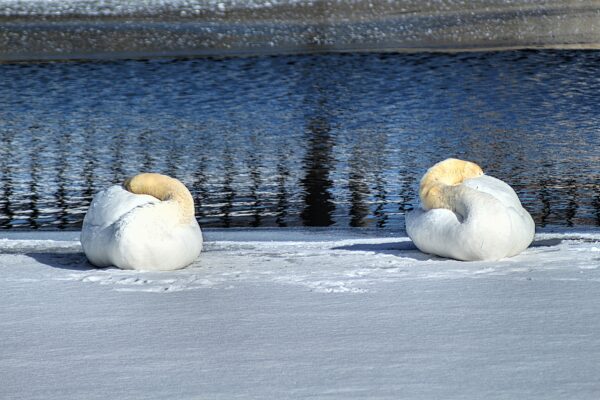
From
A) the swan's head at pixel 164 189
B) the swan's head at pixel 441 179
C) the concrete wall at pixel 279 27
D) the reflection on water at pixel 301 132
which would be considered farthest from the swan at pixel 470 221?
the concrete wall at pixel 279 27

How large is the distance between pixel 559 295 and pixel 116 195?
2597 millimetres

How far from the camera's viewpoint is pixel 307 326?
4891mm

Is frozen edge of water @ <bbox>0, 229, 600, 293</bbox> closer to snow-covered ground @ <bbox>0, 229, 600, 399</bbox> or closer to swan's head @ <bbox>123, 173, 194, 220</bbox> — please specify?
snow-covered ground @ <bbox>0, 229, 600, 399</bbox>

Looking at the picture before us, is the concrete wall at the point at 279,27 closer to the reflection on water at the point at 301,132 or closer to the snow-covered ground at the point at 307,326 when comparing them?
the reflection on water at the point at 301,132

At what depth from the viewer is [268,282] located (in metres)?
5.84

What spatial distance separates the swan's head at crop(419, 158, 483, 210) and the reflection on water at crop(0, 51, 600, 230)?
1648mm

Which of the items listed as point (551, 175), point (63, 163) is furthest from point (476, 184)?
point (63, 163)

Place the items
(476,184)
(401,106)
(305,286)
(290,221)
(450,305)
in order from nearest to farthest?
(450,305) → (305,286) → (476,184) → (290,221) → (401,106)

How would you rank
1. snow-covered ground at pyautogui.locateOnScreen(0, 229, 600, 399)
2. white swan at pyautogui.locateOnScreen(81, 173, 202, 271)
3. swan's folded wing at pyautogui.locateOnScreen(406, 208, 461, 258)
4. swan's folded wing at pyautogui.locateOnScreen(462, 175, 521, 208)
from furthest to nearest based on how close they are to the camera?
1. swan's folded wing at pyautogui.locateOnScreen(462, 175, 521, 208)
2. swan's folded wing at pyautogui.locateOnScreen(406, 208, 461, 258)
3. white swan at pyautogui.locateOnScreen(81, 173, 202, 271)
4. snow-covered ground at pyautogui.locateOnScreen(0, 229, 600, 399)

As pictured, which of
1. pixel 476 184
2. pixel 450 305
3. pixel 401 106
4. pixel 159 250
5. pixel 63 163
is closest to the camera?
pixel 450 305

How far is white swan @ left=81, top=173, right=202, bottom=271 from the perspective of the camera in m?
6.07

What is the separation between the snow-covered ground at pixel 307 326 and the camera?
408 centimetres

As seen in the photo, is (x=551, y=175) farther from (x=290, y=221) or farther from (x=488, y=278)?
(x=488, y=278)

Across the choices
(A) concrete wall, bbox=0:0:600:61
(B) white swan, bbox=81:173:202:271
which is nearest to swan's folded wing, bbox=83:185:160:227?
(B) white swan, bbox=81:173:202:271
